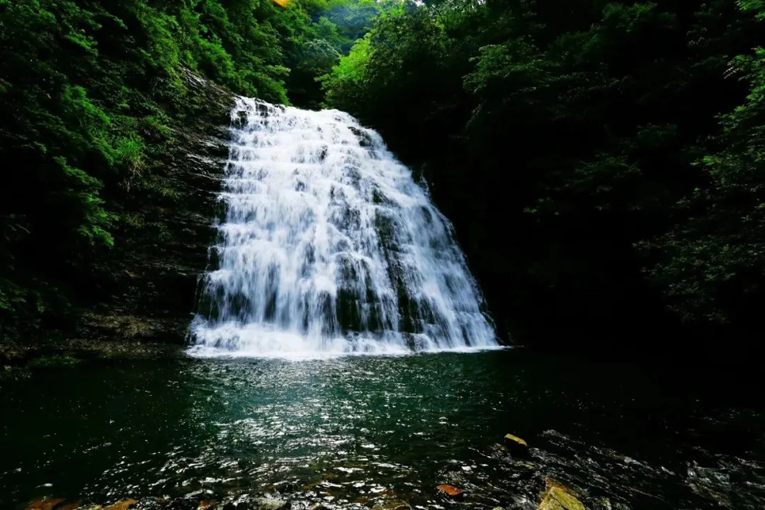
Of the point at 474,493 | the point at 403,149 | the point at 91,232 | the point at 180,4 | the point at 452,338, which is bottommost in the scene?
the point at 474,493

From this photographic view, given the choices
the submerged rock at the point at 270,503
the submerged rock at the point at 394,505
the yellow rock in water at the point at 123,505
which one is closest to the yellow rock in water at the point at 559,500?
the submerged rock at the point at 394,505

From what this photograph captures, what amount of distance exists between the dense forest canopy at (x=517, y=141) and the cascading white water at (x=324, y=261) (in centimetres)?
149

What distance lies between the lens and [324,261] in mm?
10031

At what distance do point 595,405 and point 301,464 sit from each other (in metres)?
3.94

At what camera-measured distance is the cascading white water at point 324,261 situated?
28.2ft

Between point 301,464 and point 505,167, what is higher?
point 505,167

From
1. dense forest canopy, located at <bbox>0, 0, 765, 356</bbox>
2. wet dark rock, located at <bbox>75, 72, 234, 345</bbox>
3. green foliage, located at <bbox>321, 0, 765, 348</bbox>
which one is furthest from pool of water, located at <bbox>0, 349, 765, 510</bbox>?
green foliage, located at <bbox>321, 0, 765, 348</bbox>

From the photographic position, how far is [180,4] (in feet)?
47.3

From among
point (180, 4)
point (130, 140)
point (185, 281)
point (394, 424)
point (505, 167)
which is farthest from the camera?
point (180, 4)

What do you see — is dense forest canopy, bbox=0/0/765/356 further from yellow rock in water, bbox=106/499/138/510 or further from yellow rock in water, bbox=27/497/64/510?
yellow rock in water, bbox=106/499/138/510

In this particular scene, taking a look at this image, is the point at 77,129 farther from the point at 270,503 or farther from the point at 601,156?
the point at 601,156

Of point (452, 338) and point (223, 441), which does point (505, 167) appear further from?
point (223, 441)

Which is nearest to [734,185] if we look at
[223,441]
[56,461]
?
[223,441]

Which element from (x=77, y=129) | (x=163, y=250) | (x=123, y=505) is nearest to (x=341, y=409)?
(x=123, y=505)
